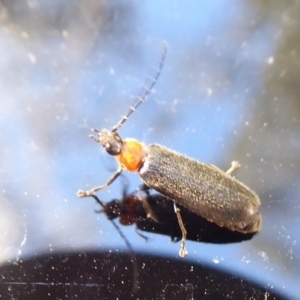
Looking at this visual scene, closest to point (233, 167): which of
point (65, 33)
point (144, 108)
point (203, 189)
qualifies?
point (203, 189)

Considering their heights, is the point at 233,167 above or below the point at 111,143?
above

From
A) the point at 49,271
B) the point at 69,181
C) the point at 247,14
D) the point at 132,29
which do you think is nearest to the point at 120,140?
the point at 69,181

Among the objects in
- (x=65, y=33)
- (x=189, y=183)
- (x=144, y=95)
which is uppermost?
(x=65, y=33)

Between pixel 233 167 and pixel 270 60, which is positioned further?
pixel 270 60

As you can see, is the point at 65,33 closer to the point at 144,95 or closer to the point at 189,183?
the point at 144,95

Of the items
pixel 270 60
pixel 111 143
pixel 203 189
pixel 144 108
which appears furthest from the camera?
pixel 270 60

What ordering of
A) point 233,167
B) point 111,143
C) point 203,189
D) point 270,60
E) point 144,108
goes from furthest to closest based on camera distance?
point 270,60 < point 144,108 < point 233,167 < point 111,143 < point 203,189

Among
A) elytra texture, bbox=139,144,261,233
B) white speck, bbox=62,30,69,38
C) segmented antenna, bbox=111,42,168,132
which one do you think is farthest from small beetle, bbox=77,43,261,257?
white speck, bbox=62,30,69,38

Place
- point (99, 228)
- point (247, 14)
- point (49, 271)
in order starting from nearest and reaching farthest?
point (49, 271)
point (99, 228)
point (247, 14)

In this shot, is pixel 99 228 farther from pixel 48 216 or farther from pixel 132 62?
pixel 132 62
